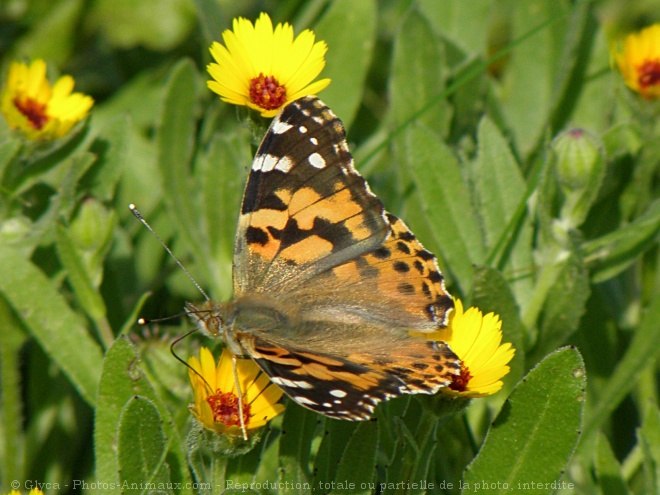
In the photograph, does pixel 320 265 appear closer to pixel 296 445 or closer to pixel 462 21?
pixel 296 445

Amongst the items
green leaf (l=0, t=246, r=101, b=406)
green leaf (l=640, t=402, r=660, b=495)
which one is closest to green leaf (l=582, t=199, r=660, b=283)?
green leaf (l=640, t=402, r=660, b=495)

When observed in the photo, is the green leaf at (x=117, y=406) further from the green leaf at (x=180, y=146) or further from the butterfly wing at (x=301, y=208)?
the green leaf at (x=180, y=146)

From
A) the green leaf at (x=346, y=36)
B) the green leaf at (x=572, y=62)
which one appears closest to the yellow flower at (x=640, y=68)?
the green leaf at (x=572, y=62)

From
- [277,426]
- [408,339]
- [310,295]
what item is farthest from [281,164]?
[277,426]

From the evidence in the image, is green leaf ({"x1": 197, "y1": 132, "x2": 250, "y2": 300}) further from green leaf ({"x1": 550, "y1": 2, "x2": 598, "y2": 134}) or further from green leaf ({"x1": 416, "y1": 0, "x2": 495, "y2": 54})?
green leaf ({"x1": 550, "y1": 2, "x2": 598, "y2": 134})

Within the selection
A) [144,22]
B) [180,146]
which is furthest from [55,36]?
[180,146]

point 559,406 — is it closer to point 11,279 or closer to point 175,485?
point 175,485
